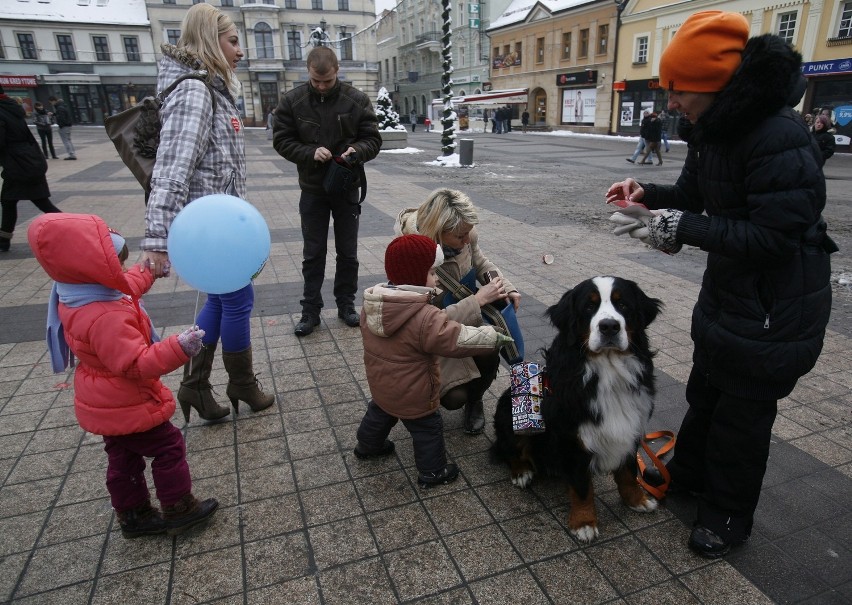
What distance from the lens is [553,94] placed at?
135 feet

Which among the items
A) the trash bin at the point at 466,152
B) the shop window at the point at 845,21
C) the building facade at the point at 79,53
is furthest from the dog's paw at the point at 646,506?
the building facade at the point at 79,53

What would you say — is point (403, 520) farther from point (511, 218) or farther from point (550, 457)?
point (511, 218)

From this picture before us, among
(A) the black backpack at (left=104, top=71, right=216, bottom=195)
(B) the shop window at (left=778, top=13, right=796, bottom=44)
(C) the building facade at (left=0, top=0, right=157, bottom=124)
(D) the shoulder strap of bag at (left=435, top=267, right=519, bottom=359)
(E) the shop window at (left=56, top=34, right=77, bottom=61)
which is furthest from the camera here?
(E) the shop window at (left=56, top=34, right=77, bottom=61)

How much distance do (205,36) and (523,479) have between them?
291 cm

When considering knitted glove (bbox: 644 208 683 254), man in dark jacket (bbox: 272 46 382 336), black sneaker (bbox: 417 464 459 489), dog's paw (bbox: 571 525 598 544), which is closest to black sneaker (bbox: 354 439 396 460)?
black sneaker (bbox: 417 464 459 489)

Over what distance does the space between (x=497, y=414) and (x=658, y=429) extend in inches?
45.3

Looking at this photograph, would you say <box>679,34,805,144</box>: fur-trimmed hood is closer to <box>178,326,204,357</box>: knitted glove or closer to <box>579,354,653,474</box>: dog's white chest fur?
<box>579,354,653,474</box>: dog's white chest fur

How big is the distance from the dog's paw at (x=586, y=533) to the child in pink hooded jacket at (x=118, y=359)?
5.49 feet

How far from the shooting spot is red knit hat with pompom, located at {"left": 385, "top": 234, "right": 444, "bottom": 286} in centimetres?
253

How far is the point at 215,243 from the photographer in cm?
235

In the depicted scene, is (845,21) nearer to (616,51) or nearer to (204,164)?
(616,51)

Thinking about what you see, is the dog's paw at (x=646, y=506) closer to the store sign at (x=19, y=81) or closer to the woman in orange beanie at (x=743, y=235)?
the woman in orange beanie at (x=743, y=235)

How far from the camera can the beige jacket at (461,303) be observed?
2758mm

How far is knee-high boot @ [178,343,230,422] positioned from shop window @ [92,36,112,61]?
5986cm
